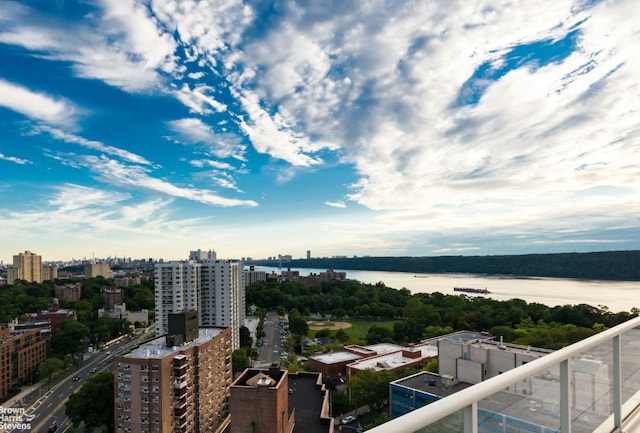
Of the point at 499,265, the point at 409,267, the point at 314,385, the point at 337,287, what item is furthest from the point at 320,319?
the point at 409,267

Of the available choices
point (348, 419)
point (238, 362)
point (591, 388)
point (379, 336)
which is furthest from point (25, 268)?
point (591, 388)

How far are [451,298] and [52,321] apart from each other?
801 inches

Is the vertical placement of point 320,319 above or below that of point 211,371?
below

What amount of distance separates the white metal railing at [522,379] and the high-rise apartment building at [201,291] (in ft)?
53.2

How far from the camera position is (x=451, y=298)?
23359mm

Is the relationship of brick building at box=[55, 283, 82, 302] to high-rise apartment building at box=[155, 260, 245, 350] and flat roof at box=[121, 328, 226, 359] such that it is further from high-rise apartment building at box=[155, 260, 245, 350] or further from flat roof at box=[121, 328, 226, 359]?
flat roof at box=[121, 328, 226, 359]

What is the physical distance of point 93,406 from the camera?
10023 millimetres

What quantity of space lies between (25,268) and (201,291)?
107 ft

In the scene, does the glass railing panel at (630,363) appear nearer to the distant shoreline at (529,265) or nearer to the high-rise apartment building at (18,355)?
the high-rise apartment building at (18,355)

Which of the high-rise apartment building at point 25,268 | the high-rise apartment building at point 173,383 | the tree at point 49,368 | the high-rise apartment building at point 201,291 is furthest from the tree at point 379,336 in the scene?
the high-rise apartment building at point 25,268

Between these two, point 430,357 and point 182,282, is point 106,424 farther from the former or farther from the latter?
point 430,357

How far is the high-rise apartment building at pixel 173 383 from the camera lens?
8283 mm

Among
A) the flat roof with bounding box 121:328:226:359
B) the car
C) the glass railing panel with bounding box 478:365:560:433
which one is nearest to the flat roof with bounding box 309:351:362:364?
the car

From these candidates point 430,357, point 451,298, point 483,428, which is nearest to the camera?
point 483,428
